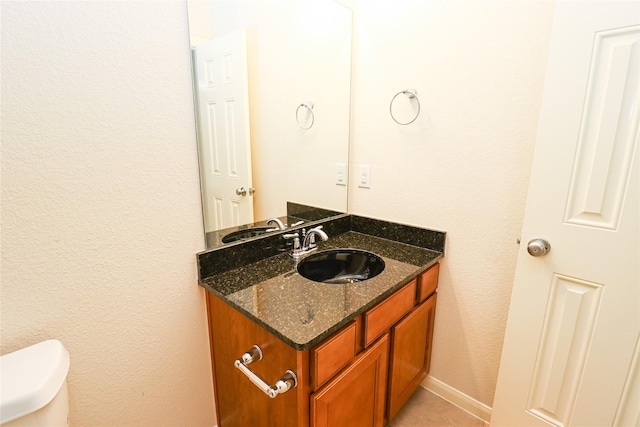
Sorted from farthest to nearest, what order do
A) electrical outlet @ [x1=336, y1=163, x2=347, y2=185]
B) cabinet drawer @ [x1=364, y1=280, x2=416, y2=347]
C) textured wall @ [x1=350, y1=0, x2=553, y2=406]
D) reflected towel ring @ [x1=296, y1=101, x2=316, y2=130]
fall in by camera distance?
electrical outlet @ [x1=336, y1=163, x2=347, y2=185] < reflected towel ring @ [x1=296, y1=101, x2=316, y2=130] < textured wall @ [x1=350, y1=0, x2=553, y2=406] < cabinet drawer @ [x1=364, y1=280, x2=416, y2=347]

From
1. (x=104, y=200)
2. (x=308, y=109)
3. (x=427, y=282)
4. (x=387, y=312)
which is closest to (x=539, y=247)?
(x=427, y=282)

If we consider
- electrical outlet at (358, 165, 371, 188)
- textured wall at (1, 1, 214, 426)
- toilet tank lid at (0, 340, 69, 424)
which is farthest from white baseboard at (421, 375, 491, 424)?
toilet tank lid at (0, 340, 69, 424)

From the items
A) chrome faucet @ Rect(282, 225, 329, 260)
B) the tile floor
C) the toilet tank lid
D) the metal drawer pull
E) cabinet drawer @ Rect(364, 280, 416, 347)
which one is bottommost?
the tile floor

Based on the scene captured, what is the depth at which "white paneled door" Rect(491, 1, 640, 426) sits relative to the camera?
95cm

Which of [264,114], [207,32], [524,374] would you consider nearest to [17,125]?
[207,32]

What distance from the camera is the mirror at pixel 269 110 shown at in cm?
117

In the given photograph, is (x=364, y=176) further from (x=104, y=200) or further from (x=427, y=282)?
(x=104, y=200)

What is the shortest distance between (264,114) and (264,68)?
21 centimetres

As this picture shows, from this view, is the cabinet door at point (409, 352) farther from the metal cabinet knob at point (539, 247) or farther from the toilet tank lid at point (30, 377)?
the toilet tank lid at point (30, 377)

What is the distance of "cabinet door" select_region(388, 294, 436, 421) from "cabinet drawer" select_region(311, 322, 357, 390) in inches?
11.9

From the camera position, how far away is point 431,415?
1567 millimetres

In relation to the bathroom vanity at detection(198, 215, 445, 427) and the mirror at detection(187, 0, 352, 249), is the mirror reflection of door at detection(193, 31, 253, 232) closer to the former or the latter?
the mirror at detection(187, 0, 352, 249)

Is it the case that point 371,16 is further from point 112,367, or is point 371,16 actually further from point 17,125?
point 112,367

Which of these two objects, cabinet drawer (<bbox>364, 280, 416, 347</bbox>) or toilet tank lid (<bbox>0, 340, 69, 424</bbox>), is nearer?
toilet tank lid (<bbox>0, 340, 69, 424</bbox>)
